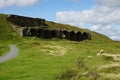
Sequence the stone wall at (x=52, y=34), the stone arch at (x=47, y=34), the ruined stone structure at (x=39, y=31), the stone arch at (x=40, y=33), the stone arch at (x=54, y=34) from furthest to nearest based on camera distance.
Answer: the stone arch at (x=54, y=34) < the stone arch at (x=47, y=34) < the stone arch at (x=40, y=33) < the ruined stone structure at (x=39, y=31) < the stone wall at (x=52, y=34)

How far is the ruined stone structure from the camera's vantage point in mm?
120175

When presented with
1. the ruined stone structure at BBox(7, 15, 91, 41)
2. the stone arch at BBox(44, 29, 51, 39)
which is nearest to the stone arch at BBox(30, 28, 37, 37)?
the ruined stone structure at BBox(7, 15, 91, 41)

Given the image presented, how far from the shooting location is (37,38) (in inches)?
4609

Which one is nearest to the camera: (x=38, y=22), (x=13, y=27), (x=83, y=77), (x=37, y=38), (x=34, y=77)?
(x=83, y=77)

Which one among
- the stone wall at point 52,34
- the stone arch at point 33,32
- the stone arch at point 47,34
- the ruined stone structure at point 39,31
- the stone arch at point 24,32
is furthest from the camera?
the stone arch at point 47,34

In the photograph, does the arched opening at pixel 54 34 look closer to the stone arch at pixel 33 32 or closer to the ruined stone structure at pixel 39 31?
the ruined stone structure at pixel 39 31

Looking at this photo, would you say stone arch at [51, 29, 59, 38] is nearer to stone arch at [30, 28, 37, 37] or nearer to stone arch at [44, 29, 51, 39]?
stone arch at [44, 29, 51, 39]

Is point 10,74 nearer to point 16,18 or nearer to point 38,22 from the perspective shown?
point 16,18

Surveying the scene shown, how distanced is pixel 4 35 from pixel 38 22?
2685cm

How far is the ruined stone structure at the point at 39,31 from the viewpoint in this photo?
120m

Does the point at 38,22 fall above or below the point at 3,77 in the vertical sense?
above

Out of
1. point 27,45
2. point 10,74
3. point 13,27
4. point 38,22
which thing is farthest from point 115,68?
point 38,22

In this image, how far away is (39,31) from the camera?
123125mm

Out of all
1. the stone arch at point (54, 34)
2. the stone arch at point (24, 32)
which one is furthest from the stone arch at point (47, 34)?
the stone arch at point (24, 32)
